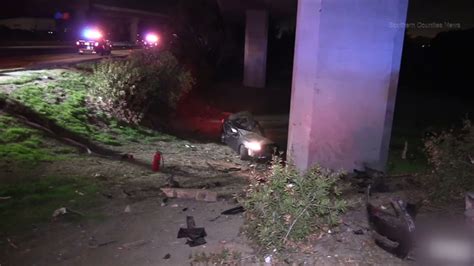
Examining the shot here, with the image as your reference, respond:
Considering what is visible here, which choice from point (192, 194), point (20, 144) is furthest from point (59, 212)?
point (20, 144)

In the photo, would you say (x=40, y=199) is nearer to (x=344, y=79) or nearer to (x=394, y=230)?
(x=394, y=230)

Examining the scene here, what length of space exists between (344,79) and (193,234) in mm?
6876

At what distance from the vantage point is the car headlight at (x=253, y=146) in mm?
15359

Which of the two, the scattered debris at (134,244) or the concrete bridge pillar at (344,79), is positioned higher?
the concrete bridge pillar at (344,79)

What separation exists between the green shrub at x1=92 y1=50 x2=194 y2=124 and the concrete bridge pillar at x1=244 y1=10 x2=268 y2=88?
18179 millimetres

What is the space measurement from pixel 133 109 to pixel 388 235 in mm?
14980

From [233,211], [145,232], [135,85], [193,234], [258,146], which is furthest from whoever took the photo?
[135,85]

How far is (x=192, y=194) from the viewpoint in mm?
9430

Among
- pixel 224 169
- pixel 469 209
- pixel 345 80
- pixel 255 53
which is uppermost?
pixel 255 53

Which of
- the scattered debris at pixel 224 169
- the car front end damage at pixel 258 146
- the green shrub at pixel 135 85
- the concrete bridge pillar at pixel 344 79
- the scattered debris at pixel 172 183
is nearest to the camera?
the scattered debris at pixel 172 183

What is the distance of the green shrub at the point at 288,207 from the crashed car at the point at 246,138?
870cm

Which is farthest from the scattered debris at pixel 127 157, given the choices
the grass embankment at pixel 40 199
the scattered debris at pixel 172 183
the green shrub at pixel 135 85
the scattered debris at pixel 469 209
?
the scattered debris at pixel 469 209

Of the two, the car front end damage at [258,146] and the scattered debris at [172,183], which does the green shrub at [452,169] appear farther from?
the car front end damage at [258,146]

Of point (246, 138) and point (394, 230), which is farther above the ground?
point (394, 230)
